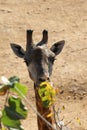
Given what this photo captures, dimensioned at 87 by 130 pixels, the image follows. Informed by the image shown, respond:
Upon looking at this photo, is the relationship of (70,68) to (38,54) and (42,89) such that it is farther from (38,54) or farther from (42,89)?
(42,89)

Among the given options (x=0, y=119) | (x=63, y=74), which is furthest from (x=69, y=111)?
(x=0, y=119)

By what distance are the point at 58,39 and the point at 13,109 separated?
10739 mm

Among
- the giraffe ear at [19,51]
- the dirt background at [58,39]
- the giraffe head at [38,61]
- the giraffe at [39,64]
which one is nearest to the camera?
the giraffe at [39,64]

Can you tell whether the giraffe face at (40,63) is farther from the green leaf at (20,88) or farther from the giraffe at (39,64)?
the green leaf at (20,88)

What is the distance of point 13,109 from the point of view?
1.45 metres

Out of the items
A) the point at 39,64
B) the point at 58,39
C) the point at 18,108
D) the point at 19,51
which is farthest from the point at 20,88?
the point at 58,39

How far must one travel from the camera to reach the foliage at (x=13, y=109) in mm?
1433

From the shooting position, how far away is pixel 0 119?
59.1 inches

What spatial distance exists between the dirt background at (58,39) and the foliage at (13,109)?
5.91 m

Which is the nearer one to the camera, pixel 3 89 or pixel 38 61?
pixel 3 89

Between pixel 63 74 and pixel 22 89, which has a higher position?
pixel 22 89

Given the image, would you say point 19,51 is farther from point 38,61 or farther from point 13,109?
point 13,109

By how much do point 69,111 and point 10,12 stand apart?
6.29m

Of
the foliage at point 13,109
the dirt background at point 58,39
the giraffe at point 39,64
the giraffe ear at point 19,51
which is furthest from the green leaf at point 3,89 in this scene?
the dirt background at point 58,39
